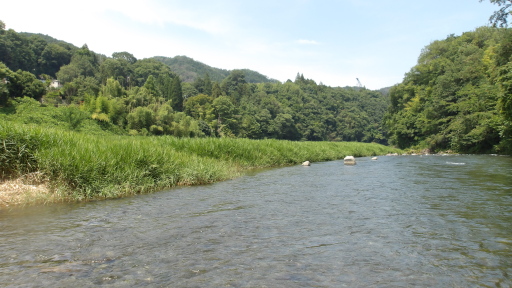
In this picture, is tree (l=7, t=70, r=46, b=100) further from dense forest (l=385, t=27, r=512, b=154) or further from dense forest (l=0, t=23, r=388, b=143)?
dense forest (l=385, t=27, r=512, b=154)

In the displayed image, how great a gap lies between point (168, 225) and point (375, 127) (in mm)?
158218

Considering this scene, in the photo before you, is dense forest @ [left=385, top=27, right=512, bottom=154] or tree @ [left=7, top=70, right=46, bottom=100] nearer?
dense forest @ [left=385, top=27, right=512, bottom=154]

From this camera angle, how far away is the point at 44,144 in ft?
30.5

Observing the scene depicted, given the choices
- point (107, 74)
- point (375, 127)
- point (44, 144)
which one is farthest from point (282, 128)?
point (44, 144)

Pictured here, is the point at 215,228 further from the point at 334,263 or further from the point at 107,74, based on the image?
the point at 107,74

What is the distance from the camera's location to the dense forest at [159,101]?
48.8m

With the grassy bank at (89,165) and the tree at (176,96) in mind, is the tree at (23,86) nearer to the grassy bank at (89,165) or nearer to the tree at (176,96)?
the grassy bank at (89,165)

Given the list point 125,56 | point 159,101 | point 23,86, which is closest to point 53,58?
point 125,56

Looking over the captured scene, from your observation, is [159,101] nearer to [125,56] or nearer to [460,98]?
[460,98]

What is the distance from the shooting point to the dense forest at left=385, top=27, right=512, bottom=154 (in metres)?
31.3

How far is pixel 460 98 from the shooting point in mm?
49625

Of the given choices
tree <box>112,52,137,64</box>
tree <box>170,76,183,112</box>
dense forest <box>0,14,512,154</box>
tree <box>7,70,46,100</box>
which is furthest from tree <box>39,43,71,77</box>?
tree <box>7,70,46,100</box>

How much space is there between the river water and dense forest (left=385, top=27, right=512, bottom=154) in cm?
2376

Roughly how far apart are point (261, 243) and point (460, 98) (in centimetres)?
5532
